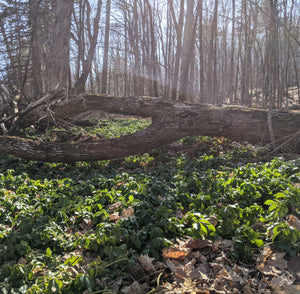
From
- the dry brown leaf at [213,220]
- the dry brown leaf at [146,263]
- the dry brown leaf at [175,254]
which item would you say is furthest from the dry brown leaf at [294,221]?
the dry brown leaf at [146,263]

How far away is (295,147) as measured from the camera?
607 cm

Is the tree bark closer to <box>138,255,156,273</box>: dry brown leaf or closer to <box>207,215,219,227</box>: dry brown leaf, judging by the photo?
<box>207,215,219,227</box>: dry brown leaf

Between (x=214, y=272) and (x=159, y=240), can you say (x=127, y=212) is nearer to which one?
(x=159, y=240)

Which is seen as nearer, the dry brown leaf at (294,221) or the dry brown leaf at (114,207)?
the dry brown leaf at (294,221)

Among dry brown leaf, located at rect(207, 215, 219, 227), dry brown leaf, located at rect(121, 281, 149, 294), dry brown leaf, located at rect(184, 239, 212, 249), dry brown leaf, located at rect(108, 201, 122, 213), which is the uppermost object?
dry brown leaf, located at rect(207, 215, 219, 227)

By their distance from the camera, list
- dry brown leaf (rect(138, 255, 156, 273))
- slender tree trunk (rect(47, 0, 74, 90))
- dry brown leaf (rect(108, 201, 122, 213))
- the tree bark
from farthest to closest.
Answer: slender tree trunk (rect(47, 0, 74, 90)) → the tree bark → dry brown leaf (rect(108, 201, 122, 213)) → dry brown leaf (rect(138, 255, 156, 273))

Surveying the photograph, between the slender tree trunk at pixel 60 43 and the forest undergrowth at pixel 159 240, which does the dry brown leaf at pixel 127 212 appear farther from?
the slender tree trunk at pixel 60 43

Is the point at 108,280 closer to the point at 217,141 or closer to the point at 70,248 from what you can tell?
the point at 70,248

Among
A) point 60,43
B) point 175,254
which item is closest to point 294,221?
point 175,254

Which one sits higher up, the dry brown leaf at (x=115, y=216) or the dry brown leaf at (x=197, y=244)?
the dry brown leaf at (x=115, y=216)

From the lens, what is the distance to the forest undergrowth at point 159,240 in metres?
2.00

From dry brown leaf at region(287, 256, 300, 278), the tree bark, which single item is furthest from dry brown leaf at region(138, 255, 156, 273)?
the tree bark

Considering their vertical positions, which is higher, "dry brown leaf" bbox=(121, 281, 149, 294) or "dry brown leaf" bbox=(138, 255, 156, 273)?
"dry brown leaf" bbox=(138, 255, 156, 273)

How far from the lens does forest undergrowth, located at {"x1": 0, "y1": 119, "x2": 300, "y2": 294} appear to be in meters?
2.00
